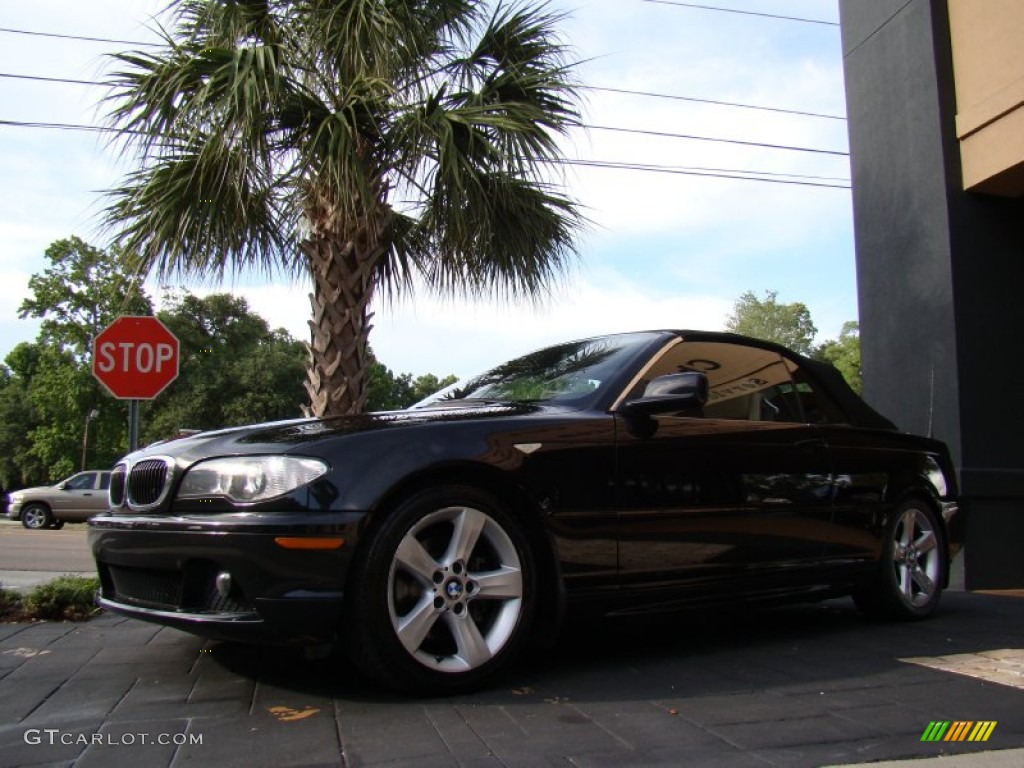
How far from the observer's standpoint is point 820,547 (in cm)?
402

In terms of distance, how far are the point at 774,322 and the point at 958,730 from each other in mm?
63329

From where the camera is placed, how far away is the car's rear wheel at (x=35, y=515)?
67.8ft

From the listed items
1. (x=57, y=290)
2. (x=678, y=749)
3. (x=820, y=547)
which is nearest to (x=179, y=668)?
(x=678, y=749)

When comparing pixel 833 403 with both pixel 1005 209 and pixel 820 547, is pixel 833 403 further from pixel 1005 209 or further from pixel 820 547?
pixel 1005 209

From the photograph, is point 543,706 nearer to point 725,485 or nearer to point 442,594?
point 442,594

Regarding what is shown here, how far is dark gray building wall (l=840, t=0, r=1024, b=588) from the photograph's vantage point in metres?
6.25

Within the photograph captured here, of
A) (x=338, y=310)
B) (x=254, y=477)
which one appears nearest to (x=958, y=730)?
(x=254, y=477)

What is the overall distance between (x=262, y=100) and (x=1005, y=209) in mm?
5716

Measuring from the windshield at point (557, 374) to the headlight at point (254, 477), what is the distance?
121cm

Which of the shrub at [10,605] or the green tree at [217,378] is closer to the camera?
the shrub at [10,605]

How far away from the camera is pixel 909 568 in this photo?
4.58m

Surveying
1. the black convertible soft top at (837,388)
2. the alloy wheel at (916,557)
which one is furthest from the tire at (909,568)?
the black convertible soft top at (837,388)

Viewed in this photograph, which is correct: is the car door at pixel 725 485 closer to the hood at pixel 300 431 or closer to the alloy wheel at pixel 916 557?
the hood at pixel 300 431

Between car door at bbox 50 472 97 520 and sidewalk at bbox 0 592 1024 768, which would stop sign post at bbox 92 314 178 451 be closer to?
sidewalk at bbox 0 592 1024 768
